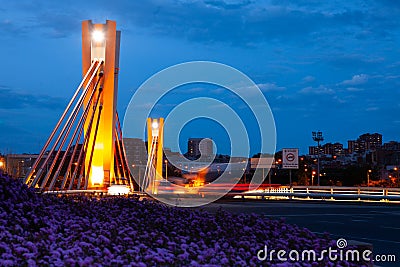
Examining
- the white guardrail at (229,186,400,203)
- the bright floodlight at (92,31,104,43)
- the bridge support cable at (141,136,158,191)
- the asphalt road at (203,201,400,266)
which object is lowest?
the asphalt road at (203,201,400,266)

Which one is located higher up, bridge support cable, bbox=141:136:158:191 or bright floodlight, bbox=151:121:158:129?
bright floodlight, bbox=151:121:158:129

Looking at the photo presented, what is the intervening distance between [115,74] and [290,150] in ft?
37.4

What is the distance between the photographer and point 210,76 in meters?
28.8

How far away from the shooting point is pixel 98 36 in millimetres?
29344

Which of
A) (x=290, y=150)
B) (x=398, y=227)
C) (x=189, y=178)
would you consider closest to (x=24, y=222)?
(x=398, y=227)

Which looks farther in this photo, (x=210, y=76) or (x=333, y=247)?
(x=210, y=76)

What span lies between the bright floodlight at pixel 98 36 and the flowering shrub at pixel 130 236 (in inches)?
687

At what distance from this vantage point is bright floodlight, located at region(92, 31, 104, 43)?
29258 millimetres

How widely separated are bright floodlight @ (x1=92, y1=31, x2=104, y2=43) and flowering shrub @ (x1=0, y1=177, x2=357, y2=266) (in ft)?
57.3

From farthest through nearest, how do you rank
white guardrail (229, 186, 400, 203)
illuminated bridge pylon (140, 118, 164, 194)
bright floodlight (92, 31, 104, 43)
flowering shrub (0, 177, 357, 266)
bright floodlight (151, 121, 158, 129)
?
1. bright floodlight (151, 121, 158, 129)
2. illuminated bridge pylon (140, 118, 164, 194)
3. white guardrail (229, 186, 400, 203)
4. bright floodlight (92, 31, 104, 43)
5. flowering shrub (0, 177, 357, 266)

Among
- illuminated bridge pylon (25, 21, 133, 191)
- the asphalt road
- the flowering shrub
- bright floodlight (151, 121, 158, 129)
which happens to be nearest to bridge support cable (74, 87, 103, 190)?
illuminated bridge pylon (25, 21, 133, 191)

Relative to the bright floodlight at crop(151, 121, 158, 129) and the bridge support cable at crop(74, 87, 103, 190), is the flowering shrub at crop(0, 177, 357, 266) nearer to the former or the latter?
the bridge support cable at crop(74, 87, 103, 190)

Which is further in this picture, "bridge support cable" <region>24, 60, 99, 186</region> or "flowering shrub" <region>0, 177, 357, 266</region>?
"bridge support cable" <region>24, 60, 99, 186</region>

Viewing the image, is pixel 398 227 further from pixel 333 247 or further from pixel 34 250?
pixel 34 250
